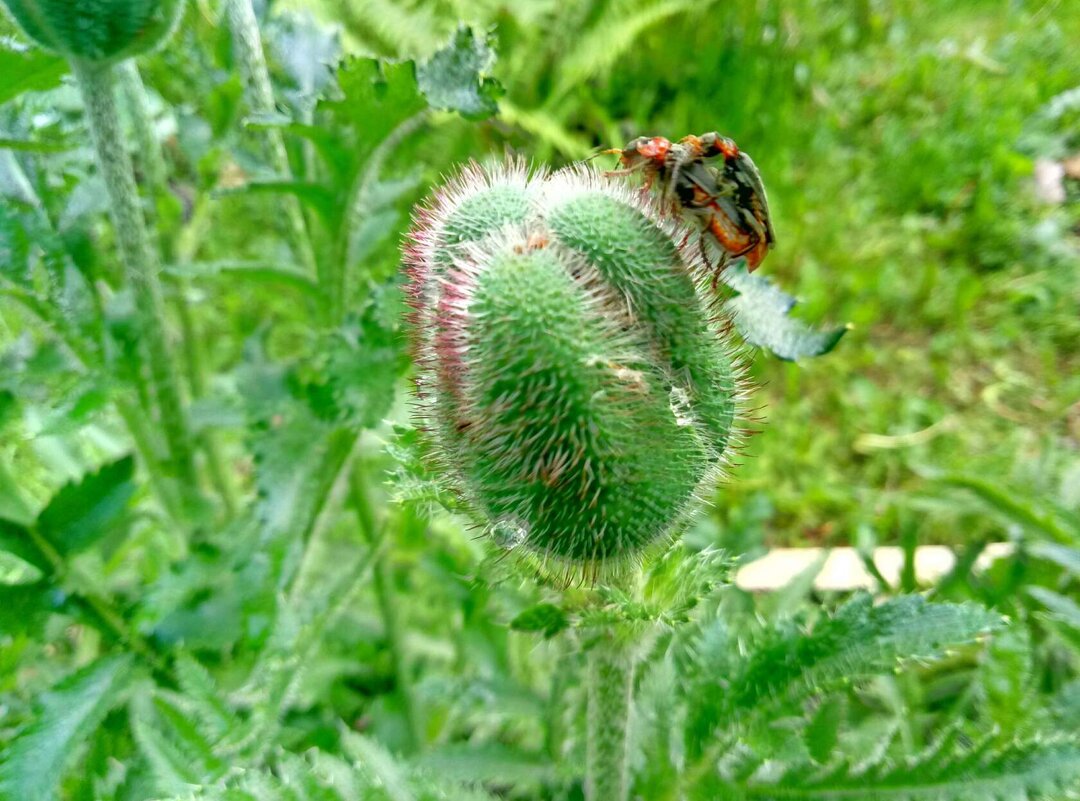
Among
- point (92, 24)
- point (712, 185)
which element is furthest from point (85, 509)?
point (712, 185)

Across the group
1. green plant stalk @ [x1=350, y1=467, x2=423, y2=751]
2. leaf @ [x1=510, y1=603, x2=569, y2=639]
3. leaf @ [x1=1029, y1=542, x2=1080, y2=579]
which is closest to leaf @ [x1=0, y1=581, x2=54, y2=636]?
green plant stalk @ [x1=350, y1=467, x2=423, y2=751]

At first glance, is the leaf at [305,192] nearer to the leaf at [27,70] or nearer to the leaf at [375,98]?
the leaf at [375,98]

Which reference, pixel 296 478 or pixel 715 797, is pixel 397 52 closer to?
pixel 296 478

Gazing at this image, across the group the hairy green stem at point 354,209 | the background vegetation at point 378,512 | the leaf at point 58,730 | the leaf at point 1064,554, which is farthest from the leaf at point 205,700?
the leaf at point 1064,554

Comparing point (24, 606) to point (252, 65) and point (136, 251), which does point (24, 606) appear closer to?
point (136, 251)

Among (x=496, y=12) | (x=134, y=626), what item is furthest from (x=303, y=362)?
(x=496, y=12)
